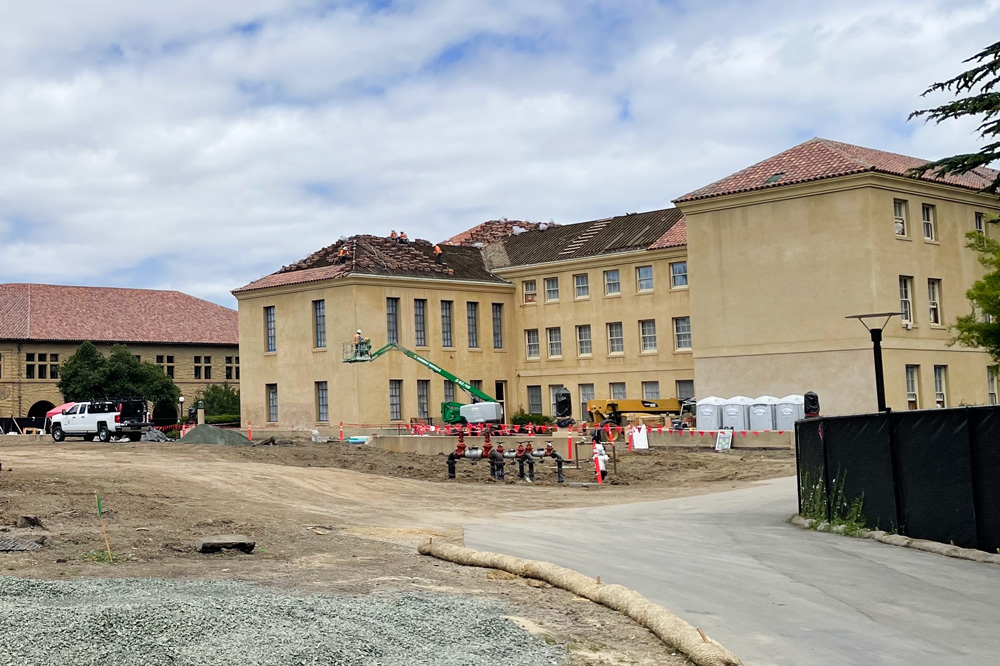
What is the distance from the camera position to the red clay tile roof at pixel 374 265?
5938 cm

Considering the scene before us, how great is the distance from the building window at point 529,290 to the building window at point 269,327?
14029 mm

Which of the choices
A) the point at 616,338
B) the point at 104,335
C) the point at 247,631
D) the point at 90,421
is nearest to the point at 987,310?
the point at 616,338

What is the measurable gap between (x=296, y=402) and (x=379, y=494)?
3106 cm

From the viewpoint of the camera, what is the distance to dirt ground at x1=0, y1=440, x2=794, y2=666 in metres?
12.5

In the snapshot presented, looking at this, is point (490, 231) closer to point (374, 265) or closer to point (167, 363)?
point (374, 265)

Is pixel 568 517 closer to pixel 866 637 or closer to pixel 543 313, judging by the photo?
pixel 866 637

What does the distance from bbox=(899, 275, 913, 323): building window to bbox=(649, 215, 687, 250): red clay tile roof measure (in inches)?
500

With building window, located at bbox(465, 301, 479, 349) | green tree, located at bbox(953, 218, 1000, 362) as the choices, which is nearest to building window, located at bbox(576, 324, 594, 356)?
building window, located at bbox(465, 301, 479, 349)

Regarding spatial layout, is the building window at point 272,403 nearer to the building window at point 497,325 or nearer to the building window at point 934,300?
the building window at point 497,325

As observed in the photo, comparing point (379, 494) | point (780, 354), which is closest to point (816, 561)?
point (379, 494)

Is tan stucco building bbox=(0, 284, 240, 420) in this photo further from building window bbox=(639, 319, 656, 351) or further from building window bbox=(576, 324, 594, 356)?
building window bbox=(639, 319, 656, 351)

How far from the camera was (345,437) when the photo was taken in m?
55.8

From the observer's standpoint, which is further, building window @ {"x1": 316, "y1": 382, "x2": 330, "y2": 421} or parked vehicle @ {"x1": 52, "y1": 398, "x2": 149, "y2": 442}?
building window @ {"x1": 316, "y1": 382, "x2": 330, "y2": 421}

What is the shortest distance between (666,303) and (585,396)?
7.15 m
